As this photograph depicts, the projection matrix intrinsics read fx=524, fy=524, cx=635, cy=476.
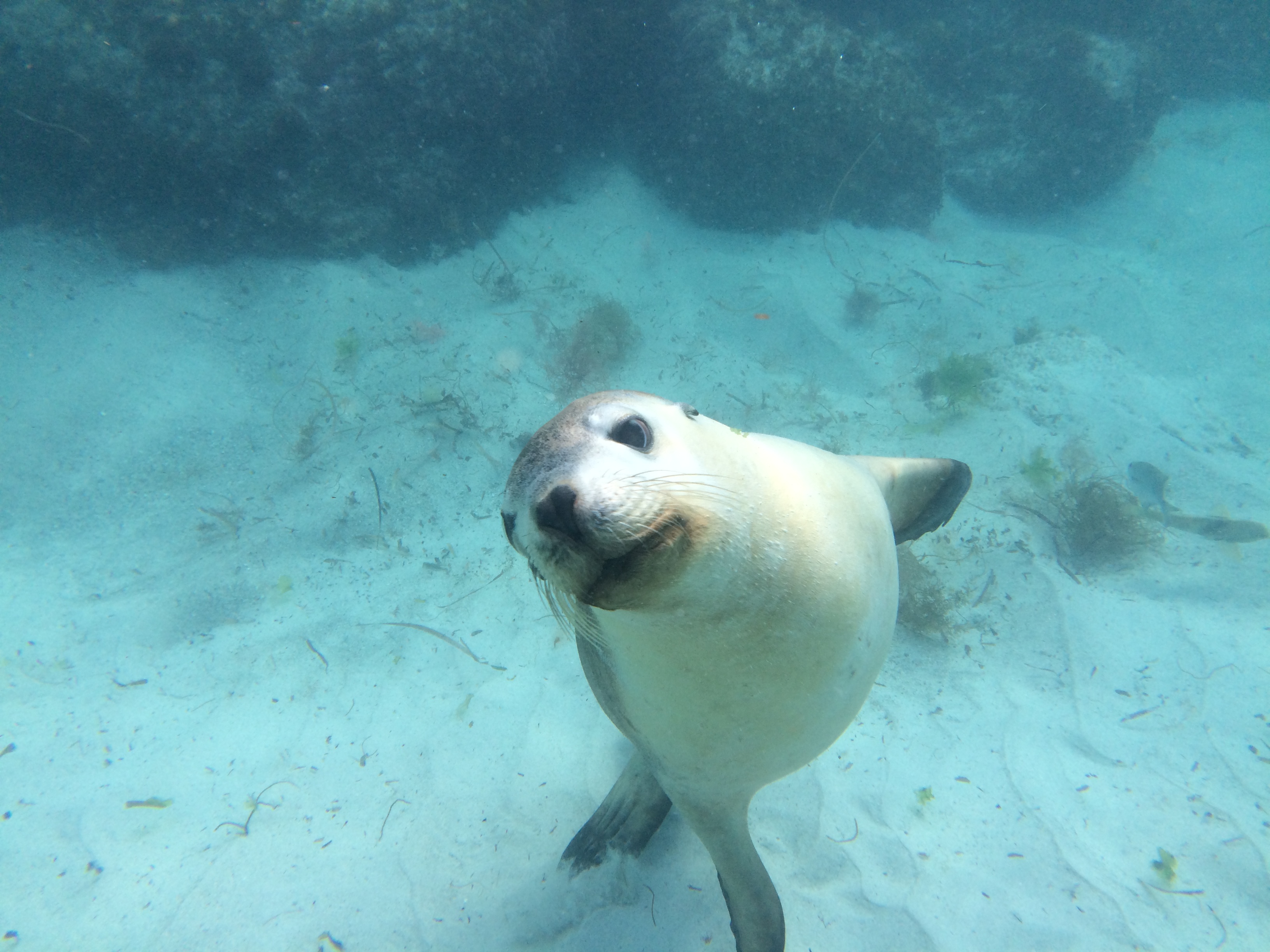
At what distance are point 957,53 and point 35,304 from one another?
14.5 meters

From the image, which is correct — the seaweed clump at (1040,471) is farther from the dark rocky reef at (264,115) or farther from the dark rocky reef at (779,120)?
the dark rocky reef at (264,115)

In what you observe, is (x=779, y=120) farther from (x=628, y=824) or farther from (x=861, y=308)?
(x=628, y=824)

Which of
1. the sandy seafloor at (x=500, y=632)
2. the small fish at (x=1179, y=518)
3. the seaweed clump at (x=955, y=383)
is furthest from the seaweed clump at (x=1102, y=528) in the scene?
the seaweed clump at (x=955, y=383)

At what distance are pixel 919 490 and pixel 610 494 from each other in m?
2.34

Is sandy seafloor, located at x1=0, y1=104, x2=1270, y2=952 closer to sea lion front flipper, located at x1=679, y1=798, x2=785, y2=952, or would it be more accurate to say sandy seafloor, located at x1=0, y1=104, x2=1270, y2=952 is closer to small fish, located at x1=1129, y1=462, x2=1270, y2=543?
small fish, located at x1=1129, y1=462, x2=1270, y2=543

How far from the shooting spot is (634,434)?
1.22 meters

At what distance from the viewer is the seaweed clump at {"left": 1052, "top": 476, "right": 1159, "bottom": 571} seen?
3838 millimetres

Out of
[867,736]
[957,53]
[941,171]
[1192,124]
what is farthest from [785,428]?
[1192,124]

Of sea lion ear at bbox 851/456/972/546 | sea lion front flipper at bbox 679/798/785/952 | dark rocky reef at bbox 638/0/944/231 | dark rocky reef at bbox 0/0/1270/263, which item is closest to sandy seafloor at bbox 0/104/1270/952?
sea lion front flipper at bbox 679/798/785/952

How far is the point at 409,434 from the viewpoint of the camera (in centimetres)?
458

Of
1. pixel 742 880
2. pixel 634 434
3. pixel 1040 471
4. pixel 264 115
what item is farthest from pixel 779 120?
pixel 742 880

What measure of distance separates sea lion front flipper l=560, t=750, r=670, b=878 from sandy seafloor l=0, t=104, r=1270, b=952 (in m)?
0.11

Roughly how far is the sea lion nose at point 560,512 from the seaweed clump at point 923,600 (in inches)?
120

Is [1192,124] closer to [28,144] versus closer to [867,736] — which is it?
[867,736]
